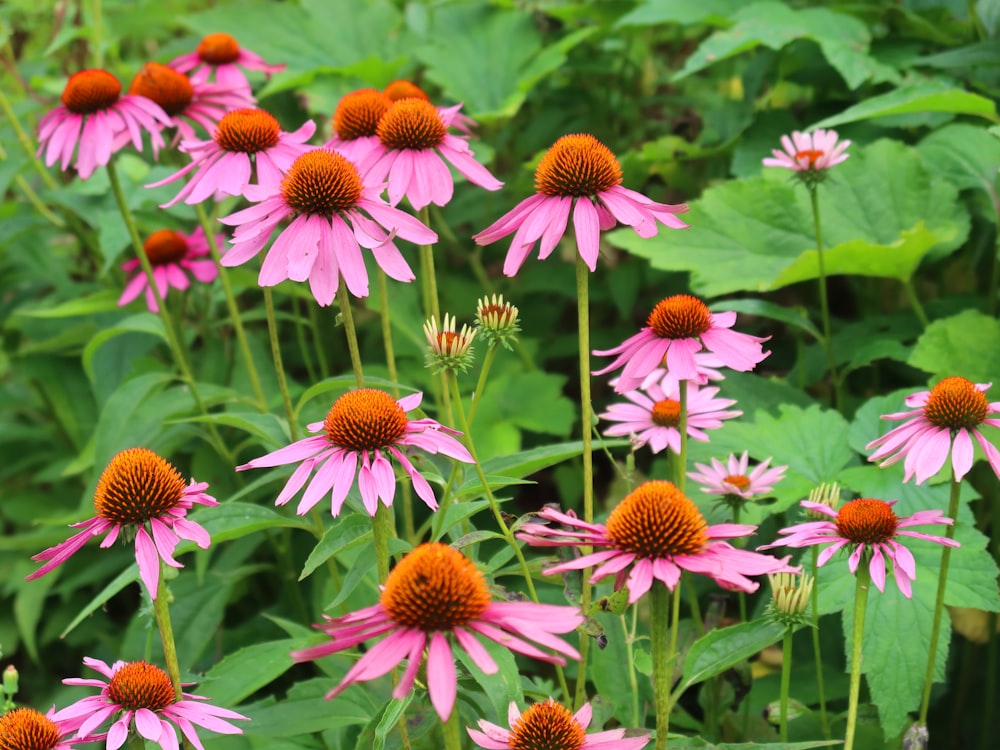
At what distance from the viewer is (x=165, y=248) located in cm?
221

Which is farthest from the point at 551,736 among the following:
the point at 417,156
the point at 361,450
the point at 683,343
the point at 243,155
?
the point at 243,155

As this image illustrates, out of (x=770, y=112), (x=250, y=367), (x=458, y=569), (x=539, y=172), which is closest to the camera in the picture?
(x=458, y=569)

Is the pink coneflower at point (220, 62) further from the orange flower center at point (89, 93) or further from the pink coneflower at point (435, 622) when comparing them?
the pink coneflower at point (435, 622)

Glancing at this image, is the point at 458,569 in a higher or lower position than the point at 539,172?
lower

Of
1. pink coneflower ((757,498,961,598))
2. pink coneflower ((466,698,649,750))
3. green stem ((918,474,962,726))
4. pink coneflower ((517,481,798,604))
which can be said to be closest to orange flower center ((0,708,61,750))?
pink coneflower ((466,698,649,750))

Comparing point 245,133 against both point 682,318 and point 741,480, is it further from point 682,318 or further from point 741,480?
point 741,480

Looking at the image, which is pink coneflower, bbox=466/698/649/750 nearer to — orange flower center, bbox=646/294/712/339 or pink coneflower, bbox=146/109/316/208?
orange flower center, bbox=646/294/712/339

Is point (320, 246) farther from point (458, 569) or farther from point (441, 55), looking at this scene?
point (441, 55)

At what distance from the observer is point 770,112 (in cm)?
248

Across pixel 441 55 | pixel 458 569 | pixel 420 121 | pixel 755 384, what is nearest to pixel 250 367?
pixel 420 121

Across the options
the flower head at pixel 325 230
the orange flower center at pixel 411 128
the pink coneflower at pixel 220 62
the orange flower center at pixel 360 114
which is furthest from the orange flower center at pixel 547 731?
the pink coneflower at pixel 220 62

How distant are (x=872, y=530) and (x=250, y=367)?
44.6 inches

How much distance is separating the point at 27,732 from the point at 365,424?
43 centimetres

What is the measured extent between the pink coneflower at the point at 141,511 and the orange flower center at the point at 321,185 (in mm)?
349
